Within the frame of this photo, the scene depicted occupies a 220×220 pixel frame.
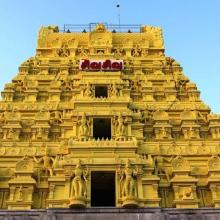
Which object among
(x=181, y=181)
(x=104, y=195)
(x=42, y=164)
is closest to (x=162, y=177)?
(x=181, y=181)

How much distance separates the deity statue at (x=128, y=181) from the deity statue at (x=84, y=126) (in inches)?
134

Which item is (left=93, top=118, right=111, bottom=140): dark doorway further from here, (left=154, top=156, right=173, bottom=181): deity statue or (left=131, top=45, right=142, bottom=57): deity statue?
(left=131, top=45, right=142, bottom=57): deity statue

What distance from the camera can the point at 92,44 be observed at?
1352 inches

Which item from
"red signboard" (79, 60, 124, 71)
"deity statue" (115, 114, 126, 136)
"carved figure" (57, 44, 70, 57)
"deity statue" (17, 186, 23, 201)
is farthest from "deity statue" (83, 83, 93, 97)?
"deity statue" (17, 186, 23, 201)

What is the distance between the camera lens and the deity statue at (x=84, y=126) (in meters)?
24.7

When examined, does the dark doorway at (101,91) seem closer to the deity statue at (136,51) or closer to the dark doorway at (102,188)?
the deity statue at (136,51)

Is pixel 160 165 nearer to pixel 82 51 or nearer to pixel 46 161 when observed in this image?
pixel 46 161

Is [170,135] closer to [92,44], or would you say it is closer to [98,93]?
[98,93]

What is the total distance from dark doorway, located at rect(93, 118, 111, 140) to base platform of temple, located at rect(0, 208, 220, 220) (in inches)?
263

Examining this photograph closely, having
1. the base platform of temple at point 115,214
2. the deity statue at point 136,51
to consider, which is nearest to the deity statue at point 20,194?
the base platform of temple at point 115,214

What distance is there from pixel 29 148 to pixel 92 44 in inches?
479

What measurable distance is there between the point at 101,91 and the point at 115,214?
1074 centimetres

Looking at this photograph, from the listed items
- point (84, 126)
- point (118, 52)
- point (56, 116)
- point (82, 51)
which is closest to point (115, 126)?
point (84, 126)

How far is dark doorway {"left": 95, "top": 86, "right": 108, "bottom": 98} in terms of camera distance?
28981mm
